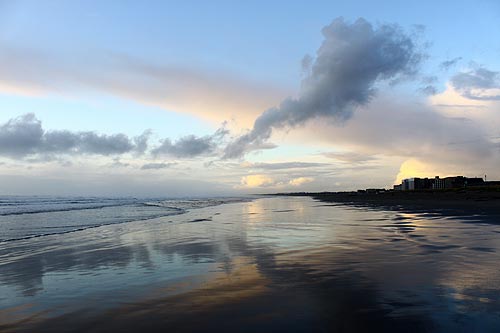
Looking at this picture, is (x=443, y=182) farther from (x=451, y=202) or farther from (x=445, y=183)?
(x=451, y=202)

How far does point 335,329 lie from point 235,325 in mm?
1663

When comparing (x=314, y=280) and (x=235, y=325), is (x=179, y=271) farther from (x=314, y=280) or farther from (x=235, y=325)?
(x=235, y=325)

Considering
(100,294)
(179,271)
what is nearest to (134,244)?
(179,271)

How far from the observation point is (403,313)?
6090 millimetres

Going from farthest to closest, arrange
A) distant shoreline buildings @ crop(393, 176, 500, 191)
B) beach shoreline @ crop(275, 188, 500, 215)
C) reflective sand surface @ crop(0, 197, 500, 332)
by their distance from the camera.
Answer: distant shoreline buildings @ crop(393, 176, 500, 191) < beach shoreline @ crop(275, 188, 500, 215) < reflective sand surface @ crop(0, 197, 500, 332)

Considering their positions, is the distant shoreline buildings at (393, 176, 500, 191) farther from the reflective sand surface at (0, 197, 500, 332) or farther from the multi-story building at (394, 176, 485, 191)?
the reflective sand surface at (0, 197, 500, 332)

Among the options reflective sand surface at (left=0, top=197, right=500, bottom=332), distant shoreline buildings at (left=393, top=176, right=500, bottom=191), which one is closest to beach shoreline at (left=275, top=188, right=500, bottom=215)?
reflective sand surface at (left=0, top=197, right=500, bottom=332)

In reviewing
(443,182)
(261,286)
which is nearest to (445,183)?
(443,182)

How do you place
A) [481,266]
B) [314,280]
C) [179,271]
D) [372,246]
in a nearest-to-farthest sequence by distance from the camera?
[314,280]
[481,266]
[179,271]
[372,246]

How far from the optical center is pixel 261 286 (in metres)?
8.25

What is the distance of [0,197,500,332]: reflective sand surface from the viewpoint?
234 inches

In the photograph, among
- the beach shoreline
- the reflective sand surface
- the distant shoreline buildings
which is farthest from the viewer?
the distant shoreline buildings

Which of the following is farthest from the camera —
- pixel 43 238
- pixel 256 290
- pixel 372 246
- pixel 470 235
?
pixel 43 238

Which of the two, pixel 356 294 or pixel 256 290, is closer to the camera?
pixel 356 294
